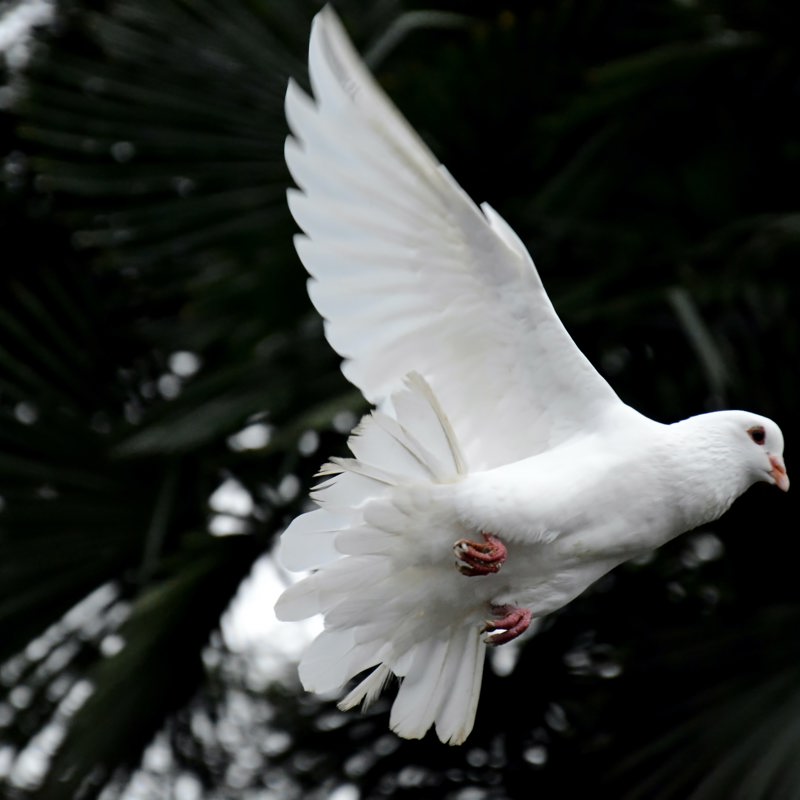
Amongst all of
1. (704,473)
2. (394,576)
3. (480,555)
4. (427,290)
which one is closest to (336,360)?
(427,290)

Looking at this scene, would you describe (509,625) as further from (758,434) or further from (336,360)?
(336,360)

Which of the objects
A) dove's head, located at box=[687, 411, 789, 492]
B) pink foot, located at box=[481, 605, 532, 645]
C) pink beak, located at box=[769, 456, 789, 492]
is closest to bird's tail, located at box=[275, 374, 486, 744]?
pink foot, located at box=[481, 605, 532, 645]

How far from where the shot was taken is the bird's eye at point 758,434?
409 cm

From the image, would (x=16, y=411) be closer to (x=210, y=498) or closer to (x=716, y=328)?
(x=210, y=498)

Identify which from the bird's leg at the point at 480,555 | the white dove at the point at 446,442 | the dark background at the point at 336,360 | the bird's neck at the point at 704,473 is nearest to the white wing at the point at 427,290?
the white dove at the point at 446,442

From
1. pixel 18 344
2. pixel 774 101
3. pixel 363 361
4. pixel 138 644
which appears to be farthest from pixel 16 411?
pixel 774 101

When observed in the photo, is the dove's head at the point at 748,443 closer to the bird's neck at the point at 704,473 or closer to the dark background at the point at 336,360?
the bird's neck at the point at 704,473

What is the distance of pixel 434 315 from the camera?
13.5 ft

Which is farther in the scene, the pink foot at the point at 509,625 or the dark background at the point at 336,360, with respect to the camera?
the dark background at the point at 336,360

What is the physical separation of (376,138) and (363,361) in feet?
1.78

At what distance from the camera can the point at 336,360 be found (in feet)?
16.1

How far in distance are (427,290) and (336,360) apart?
874 mm

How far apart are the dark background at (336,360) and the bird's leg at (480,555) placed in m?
0.89

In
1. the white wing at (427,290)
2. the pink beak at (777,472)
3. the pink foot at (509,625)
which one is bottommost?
the pink beak at (777,472)
